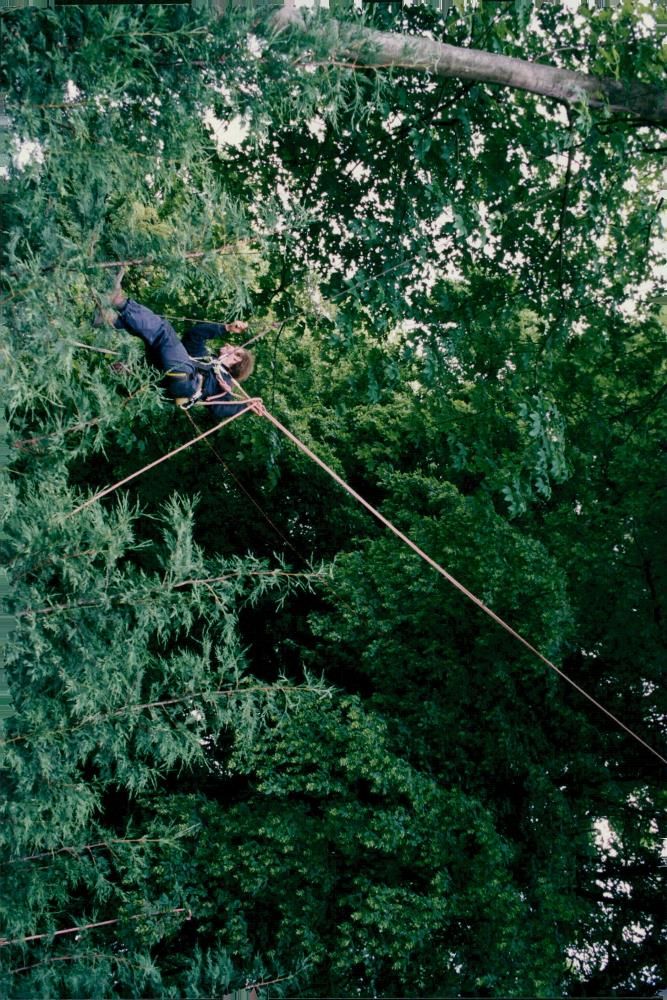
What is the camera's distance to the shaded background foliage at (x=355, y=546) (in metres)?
5.63

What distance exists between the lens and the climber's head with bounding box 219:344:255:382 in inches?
251

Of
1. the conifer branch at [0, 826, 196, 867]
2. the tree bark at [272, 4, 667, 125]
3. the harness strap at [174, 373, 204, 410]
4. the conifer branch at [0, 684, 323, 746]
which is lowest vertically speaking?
the conifer branch at [0, 826, 196, 867]

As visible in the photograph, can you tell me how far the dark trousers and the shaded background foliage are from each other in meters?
0.21

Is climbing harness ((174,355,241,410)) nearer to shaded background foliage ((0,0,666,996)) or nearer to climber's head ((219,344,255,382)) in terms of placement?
climber's head ((219,344,255,382))

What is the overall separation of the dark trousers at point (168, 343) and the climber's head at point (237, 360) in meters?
0.18

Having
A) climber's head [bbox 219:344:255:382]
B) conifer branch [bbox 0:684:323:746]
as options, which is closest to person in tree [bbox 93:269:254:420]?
climber's head [bbox 219:344:255:382]

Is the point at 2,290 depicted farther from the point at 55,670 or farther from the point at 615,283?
the point at 615,283

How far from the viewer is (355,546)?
1220cm

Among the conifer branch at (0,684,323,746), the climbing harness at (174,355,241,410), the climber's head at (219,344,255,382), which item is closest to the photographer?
the climbing harness at (174,355,241,410)

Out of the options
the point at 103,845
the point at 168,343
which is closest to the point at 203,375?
the point at 168,343

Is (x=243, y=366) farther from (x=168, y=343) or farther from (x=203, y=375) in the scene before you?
(x=168, y=343)

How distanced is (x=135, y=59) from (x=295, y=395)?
682 cm

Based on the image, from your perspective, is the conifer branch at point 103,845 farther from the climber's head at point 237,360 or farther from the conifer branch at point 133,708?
the climber's head at point 237,360

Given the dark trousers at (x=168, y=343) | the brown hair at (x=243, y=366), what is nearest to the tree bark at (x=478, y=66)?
the dark trousers at (x=168, y=343)
